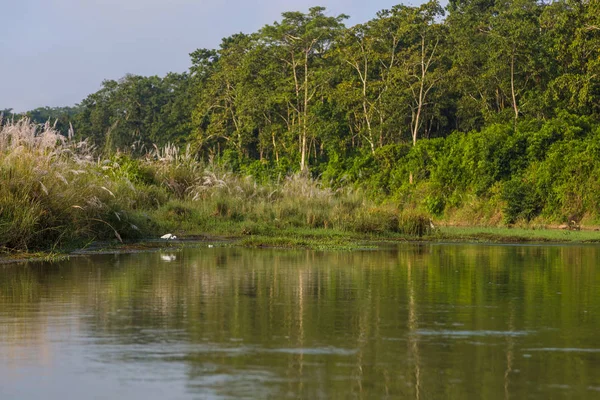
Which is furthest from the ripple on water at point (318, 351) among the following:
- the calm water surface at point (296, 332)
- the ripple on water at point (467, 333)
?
the ripple on water at point (467, 333)

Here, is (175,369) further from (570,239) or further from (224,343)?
(570,239)

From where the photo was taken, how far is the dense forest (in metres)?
44.0

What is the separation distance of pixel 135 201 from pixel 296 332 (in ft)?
63.8

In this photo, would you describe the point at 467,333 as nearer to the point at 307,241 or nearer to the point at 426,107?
the point at 307,241

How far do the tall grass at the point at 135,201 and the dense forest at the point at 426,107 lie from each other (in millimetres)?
3345

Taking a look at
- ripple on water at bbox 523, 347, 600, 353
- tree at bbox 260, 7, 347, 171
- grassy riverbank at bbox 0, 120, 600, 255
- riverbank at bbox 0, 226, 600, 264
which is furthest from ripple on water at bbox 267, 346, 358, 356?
tree at bbox 260, 7, 347, 171

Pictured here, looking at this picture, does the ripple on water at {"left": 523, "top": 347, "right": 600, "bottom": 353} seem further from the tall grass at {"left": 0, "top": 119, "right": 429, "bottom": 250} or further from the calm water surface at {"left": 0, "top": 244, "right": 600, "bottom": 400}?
the tall grass at {"left": 0, "top": 119, "right": 429, "bottom": 250}

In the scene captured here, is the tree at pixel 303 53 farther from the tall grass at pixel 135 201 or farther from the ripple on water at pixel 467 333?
the ripple on water at pixel 467 333

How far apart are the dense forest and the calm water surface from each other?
18597mm

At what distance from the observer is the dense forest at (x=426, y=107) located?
44.0 meters

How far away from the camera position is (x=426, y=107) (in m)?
59.2

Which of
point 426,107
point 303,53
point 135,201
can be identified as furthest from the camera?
point 303,53

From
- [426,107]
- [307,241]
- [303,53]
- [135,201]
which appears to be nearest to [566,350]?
[307,241]

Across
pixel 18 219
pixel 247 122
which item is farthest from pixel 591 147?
pixel 247 122
